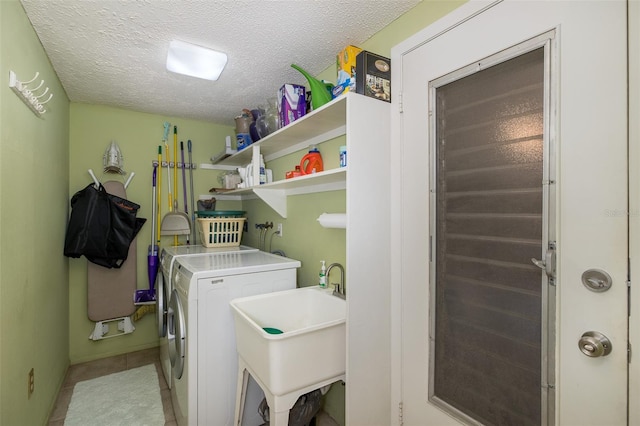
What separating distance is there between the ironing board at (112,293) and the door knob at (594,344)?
325 cm

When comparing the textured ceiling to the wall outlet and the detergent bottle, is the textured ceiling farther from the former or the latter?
the wall outlet

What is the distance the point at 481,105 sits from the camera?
1.22 m

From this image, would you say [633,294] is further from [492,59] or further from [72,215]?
[72,215]

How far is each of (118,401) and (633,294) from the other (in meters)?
2.94

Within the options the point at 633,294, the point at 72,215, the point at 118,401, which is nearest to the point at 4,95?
the point at 72,215

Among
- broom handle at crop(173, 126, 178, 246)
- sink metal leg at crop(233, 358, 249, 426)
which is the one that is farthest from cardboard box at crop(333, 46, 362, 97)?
broom handle at crop(173, 126, 178, 246)

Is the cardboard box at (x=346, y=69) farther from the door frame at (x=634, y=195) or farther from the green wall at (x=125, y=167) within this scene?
the green wall at (x=125, y=167)

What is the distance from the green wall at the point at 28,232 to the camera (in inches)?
51.2

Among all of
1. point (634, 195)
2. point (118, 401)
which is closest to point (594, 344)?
point (634, 195)

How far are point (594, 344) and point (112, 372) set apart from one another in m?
3.26

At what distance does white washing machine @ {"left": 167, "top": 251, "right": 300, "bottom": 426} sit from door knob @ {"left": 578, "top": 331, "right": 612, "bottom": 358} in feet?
4.94

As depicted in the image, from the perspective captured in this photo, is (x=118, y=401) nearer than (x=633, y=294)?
No

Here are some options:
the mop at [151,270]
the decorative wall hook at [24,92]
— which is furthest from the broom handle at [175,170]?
the decorative wall hook at [24,92]

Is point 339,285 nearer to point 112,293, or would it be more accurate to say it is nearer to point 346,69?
point 346,69
